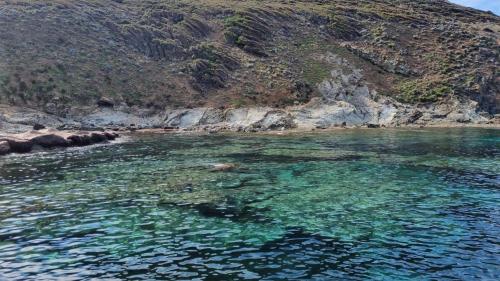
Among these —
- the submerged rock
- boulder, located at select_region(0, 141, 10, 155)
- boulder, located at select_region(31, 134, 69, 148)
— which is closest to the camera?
the submerged rock

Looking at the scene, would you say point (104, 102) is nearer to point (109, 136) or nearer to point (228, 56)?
point (109, 136)

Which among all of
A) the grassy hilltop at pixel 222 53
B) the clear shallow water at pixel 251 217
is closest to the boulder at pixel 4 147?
the clear shallow water at pixel 251 217

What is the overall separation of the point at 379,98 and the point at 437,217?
249ft

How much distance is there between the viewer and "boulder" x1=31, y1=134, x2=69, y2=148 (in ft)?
168

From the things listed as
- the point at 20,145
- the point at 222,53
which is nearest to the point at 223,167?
the point at 20,145

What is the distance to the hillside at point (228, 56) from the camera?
273ft

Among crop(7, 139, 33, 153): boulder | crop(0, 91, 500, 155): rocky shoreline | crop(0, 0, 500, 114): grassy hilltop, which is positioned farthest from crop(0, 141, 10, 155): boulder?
crop(0, 0, 500, 114): grassy hilltop

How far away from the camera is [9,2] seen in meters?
99.6

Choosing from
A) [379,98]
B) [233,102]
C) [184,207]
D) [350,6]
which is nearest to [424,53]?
[379,98]

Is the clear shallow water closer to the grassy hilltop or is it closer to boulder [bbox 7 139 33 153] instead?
boulder [bbox 7 139 33 153]

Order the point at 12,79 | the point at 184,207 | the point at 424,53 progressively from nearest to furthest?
the point at 184,207
the point at 12,79
the point at 424,53

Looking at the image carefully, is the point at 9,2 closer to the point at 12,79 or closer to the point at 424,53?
the point at 12,79

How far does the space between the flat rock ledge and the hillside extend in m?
19.6

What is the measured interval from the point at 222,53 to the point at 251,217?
8476 centimetres
